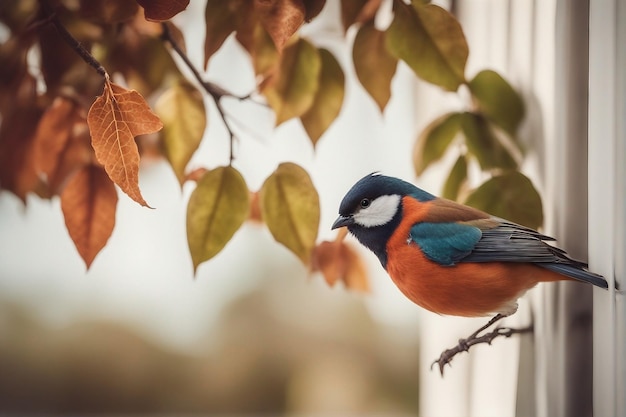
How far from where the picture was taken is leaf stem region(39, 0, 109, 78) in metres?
0.44

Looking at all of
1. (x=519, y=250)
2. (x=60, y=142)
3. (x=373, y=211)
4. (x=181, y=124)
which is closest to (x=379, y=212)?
(x=373, y=211)

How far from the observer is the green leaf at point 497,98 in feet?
2.00

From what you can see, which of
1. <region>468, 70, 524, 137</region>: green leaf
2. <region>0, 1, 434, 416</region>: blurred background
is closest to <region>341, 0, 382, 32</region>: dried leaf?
<region>468, 70, 524, 137</region>: green leaf

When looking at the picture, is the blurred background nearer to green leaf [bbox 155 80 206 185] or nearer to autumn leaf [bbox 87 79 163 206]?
green leaf [bbox 155 80 206 185]

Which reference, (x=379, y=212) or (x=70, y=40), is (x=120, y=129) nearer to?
(x=70, y=40)

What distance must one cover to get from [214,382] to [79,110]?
0.96 m

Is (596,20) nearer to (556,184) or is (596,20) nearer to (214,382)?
(556,184)

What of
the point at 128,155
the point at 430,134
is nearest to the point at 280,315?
the point at 430,134

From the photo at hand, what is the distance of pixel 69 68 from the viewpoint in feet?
1.96

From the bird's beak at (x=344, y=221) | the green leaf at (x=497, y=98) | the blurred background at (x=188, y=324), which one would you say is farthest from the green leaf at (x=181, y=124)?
the blurred background at (x=188, y=324)

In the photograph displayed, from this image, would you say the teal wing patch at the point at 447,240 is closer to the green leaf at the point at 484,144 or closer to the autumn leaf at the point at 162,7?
the green leaf at the point at 484,144

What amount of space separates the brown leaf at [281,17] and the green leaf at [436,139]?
20cm

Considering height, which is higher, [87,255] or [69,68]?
[69,68]

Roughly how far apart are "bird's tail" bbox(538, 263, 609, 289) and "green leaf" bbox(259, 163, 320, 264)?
0.20 metres
